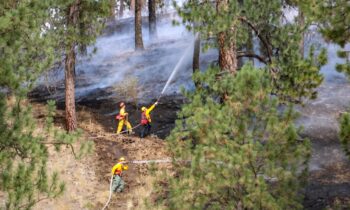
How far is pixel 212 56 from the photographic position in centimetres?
2427

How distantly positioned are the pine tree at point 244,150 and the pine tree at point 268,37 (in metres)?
0.66

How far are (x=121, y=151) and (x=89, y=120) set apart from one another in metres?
2.87

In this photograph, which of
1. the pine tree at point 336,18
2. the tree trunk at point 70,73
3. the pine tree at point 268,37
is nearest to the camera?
the pine tree at point 336,18

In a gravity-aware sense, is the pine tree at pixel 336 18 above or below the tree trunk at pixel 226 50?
above

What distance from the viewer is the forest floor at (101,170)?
12.0 metres

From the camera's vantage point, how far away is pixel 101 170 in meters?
13.6

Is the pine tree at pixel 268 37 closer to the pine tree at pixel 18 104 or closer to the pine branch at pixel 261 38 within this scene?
the pine branch at pixel 261 38

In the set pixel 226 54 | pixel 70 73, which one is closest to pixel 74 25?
pixel 70 73

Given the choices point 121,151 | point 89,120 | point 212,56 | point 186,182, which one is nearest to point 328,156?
point 121,151

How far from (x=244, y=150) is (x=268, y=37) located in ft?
9.31

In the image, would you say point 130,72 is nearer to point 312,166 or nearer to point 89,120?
point 89,120

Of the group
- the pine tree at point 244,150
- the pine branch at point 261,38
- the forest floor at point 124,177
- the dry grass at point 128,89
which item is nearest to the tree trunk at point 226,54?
the pine branch at point 261,38

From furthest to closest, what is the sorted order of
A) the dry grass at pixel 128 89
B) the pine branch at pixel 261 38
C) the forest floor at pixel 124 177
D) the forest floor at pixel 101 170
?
1. the dry grass at pixel 128 89
2. the forest floor at pixel 101 170
3. the forest floor at pixel 124 177
4. the pine branch at pixel 261 38

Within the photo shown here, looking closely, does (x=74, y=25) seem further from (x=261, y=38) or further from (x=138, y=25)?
(x=138, y=25)
